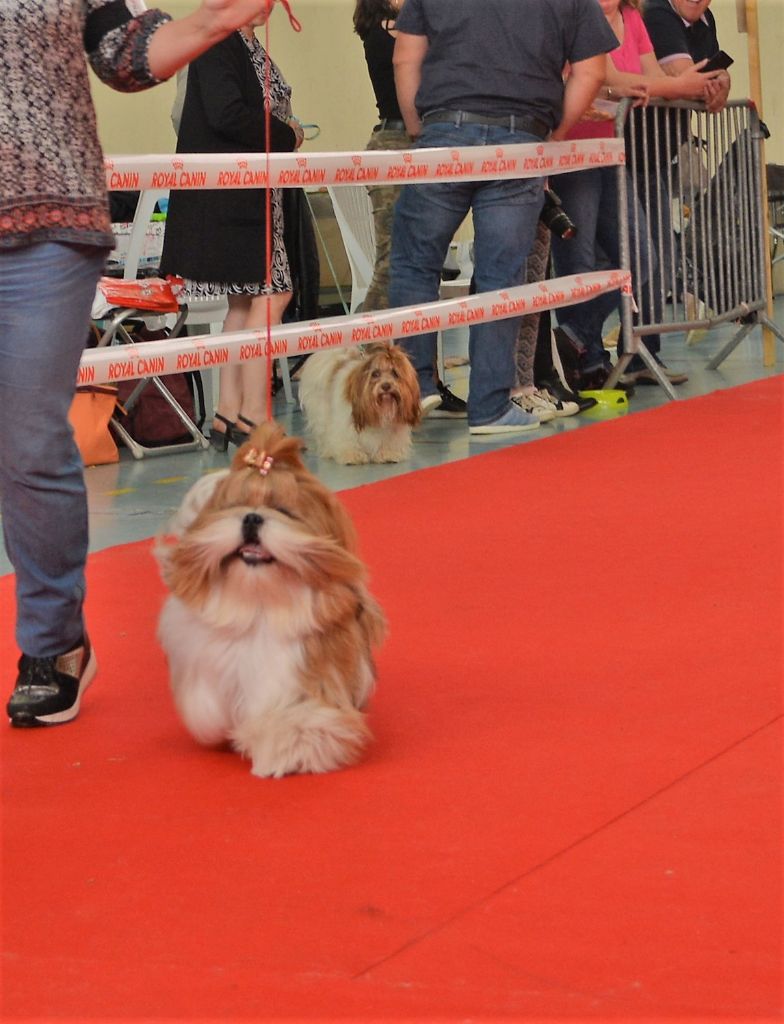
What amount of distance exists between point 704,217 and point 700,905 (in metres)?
5.98

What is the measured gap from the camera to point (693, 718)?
2.71 m

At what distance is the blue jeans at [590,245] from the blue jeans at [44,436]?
4260 mm

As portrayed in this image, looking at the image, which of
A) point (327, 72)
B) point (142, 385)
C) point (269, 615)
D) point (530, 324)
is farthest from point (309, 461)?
point (327, 72)

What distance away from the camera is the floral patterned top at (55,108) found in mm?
2596

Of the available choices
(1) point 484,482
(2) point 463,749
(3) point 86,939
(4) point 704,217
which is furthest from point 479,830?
(4) point 704,217

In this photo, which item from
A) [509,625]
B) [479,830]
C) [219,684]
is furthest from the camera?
[509,625]

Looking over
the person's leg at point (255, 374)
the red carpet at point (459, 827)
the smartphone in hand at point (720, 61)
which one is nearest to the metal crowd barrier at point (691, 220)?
the smartphone in hand at point (720, 61)

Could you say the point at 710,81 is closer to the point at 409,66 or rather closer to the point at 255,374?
the point at 409,66

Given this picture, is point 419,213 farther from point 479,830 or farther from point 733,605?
point 479,830

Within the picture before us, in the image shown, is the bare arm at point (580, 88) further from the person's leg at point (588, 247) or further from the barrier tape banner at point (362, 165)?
the person's leg at point (588, 247)

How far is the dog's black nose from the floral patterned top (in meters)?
0.63

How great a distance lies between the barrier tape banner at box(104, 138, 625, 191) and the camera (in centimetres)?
473

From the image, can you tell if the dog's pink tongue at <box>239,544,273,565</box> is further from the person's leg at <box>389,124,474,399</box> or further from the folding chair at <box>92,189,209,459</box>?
the person's leg at <box>389,124,474,399</box>

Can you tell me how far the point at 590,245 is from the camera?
6.86 m
